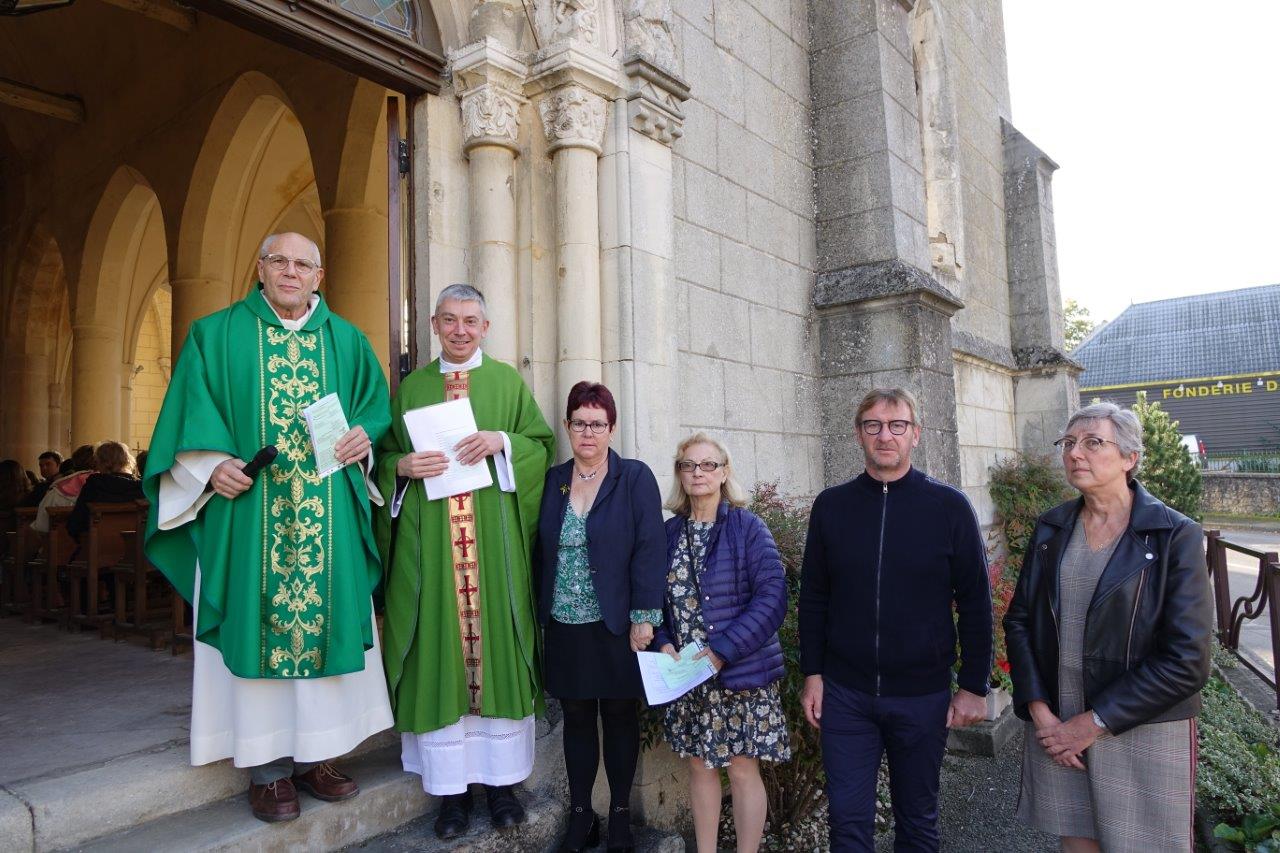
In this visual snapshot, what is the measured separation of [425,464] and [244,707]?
93 cm

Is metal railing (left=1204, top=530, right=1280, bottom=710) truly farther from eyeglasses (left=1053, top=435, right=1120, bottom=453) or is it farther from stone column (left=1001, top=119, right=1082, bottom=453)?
eyeglasses (left=1053, top=435, right=1120, bottom=453)

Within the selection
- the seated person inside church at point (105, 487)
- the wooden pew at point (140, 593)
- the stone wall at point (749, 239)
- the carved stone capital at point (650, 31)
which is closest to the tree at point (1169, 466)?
the stone wall at point (749, 239)

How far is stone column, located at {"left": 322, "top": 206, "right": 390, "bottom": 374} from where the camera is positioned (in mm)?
8000

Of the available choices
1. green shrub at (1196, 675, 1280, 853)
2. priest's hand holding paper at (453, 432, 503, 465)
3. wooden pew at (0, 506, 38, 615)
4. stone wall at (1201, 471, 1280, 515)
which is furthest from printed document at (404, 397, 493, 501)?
stone wall at (1201, 471, 1280, 515)

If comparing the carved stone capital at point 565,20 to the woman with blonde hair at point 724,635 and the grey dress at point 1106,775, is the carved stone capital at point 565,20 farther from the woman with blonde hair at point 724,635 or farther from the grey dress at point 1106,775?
the grey dress at point 1106,775

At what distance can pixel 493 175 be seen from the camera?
381 cm

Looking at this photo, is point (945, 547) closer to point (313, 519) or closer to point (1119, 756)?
point (1119, 756)

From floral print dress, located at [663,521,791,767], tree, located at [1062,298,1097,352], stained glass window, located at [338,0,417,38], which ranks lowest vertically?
floral print dress, located at [663,521,791,767]

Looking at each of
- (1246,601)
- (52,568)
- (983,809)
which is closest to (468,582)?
(983,809)

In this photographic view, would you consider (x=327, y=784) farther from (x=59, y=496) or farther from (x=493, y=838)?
(x=59, y=496)

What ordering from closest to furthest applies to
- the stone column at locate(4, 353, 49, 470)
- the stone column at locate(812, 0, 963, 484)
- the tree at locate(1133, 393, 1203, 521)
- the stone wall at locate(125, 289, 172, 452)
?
the stone column at locate(812, 0, 963, 484), the stone column at locate(4, 353, 49, 470), the tree at locate(1133, 393, 1203, 521), the stone wall at locate(125, 289, 172, 452)

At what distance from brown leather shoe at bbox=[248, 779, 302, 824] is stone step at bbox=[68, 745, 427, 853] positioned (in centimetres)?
3

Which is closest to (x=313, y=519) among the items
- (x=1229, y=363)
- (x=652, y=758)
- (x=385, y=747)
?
(x=385, y=747)

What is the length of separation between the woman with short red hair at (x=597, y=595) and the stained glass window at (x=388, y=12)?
2.05 metres
